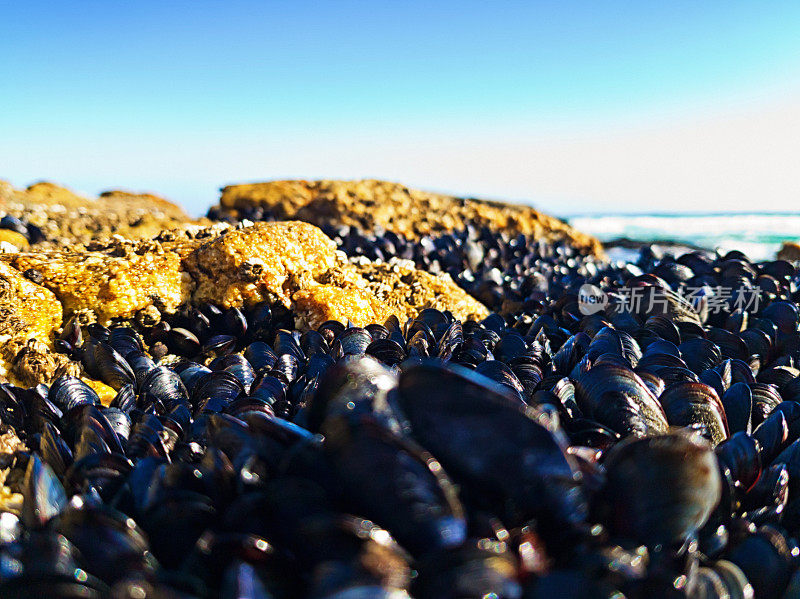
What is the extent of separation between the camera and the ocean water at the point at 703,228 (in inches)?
1129

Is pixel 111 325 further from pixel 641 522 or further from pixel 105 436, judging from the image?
pixel 641 522

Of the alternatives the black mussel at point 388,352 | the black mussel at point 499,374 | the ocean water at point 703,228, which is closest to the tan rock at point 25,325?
the black mussel at point 388,352

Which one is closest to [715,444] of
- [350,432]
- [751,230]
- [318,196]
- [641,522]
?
[641,522]

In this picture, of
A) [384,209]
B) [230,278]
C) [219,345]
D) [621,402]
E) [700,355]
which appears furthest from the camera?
[384,209]

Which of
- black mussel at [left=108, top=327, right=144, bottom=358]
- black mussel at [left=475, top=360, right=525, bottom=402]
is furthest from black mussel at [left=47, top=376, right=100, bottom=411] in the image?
black mussel at [left=475, top=360, right=525, bottom=402]

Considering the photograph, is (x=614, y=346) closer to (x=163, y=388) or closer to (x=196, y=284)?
(x=163, y=388)

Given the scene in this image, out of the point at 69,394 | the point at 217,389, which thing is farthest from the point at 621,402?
the point at 69,394

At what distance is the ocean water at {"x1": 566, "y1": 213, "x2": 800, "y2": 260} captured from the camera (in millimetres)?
28672

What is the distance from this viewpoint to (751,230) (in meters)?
35.1

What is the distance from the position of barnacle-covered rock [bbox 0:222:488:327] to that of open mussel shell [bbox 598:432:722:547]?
3.26 metres

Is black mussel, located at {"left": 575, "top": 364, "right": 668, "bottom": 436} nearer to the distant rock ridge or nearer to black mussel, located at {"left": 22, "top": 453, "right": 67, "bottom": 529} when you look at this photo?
black mussel, located at {"left": 22, "top": 453, "right": 67, "bottom": 529}

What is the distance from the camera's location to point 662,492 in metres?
1.73

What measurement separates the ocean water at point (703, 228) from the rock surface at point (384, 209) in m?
15.5

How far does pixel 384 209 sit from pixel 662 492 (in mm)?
9869
